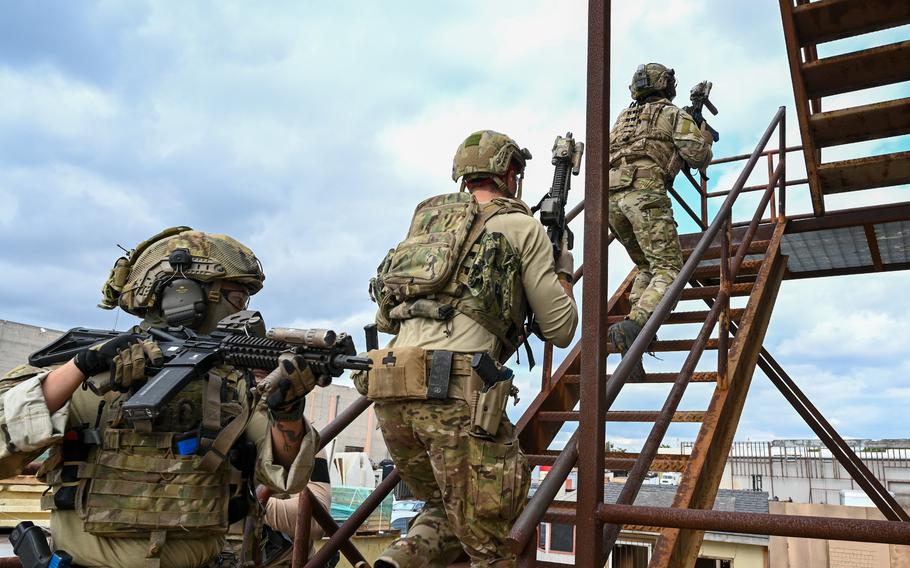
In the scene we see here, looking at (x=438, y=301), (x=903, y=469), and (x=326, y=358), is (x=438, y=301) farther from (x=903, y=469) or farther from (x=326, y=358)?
(x=903, y=469)

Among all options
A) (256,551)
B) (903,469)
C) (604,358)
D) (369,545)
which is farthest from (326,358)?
(903,469)

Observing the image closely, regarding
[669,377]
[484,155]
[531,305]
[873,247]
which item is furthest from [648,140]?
[873,247]

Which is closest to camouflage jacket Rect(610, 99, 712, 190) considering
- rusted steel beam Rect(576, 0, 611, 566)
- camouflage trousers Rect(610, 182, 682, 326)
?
camouflage trousers Rect(610, 182, 682, 326)

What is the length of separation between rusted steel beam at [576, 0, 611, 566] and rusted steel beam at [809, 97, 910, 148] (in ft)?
10.7

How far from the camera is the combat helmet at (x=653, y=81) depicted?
5.46 metres

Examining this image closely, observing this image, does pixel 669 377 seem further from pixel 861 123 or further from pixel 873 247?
pixel 873 247

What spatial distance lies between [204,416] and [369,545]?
7149 mm

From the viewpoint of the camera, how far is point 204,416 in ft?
8.21

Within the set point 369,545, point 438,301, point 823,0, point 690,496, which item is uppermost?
point 823,0

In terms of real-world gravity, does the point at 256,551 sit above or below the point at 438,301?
below

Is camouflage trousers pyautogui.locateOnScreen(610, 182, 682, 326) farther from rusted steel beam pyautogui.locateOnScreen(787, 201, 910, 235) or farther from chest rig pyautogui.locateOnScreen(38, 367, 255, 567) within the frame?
chest rig pyautogui.locateOnScreen(38, 367, 255, 567)

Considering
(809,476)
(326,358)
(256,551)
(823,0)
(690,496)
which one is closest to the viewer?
(326,358)

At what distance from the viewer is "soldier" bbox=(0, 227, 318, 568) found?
2297 millimetres

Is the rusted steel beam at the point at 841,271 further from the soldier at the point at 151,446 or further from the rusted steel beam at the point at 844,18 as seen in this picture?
the soldier at the point at 151,446
